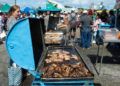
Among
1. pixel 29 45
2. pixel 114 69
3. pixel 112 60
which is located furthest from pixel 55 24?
pixel 29 45

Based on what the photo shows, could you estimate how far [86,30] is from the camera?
60.2ft

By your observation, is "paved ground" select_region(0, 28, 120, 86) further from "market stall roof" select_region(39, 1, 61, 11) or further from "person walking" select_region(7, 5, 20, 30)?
"market stall roof" select_region(39, 1, 61, 11)

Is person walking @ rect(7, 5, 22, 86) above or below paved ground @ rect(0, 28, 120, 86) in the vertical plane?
above

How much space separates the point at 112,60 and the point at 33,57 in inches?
303

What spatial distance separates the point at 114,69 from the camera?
38.5 ft

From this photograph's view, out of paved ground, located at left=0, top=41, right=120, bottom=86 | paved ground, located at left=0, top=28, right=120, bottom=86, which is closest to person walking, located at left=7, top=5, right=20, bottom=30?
paved ground, located at left=0, top=28, right=120, bottom=86

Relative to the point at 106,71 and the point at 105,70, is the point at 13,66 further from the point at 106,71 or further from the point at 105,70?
the point at 105,70

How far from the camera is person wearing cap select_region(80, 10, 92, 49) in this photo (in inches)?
709

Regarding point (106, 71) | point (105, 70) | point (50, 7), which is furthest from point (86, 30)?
point (50, 7)

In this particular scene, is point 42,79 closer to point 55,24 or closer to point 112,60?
point 112,60

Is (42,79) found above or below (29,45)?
below

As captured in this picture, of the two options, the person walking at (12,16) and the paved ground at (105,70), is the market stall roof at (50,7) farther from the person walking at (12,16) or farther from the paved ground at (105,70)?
the person walking at (12,16)

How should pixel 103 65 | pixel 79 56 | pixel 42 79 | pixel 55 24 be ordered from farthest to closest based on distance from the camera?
pixel 55 24
pixel 103 65
pixel 79 56
pixel 42 79

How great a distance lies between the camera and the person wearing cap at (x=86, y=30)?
18000mm
